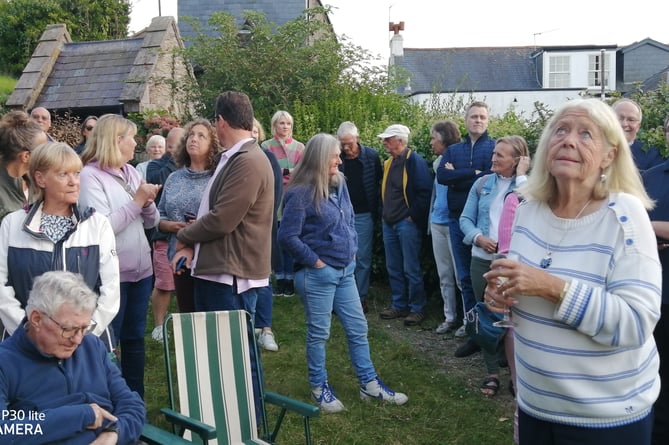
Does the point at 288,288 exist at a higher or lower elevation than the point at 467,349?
higher

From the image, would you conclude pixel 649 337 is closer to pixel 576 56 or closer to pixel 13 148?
pixel 13 148

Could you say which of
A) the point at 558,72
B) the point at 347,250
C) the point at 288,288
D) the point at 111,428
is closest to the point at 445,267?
the point at 288,288

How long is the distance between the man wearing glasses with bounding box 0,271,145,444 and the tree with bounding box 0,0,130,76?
2601 cm

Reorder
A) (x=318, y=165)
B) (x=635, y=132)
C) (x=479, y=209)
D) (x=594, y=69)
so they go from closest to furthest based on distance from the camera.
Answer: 1. (x=318, y=165)
2. (x=635, y=132)
3. (x=479, y=209)
4. (x=594, y=69)

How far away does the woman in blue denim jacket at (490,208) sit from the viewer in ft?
17.4

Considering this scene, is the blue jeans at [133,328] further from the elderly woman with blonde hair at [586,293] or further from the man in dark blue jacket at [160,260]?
the elderly woman with blonde hair at [586,293]

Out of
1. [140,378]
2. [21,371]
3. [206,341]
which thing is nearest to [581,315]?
[21,371]

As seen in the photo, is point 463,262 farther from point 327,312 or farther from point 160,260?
point 160,260

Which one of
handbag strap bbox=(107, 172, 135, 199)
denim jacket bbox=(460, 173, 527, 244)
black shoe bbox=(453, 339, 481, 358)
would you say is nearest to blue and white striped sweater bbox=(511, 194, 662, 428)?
handbag strap bbox=(107, 172, 135, 199)

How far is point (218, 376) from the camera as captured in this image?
13.2 feet

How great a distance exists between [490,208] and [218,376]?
2.75m

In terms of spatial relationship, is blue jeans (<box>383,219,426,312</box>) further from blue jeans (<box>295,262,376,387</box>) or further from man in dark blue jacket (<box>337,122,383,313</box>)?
blue jeans (<box>295,262,376,387</box>)

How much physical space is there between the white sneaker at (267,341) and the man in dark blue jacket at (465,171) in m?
1.75

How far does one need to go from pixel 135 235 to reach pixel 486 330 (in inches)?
101
